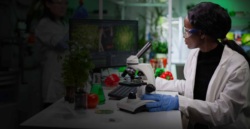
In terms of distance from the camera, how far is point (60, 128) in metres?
1.35

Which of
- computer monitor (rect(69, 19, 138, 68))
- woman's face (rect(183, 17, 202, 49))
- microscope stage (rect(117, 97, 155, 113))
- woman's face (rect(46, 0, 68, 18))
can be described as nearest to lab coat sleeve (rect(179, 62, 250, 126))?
microscope stage (rect(117, 97, 155, 113))

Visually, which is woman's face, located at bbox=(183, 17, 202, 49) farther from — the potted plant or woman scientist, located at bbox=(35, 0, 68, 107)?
woman scientist, located at bbox=(35, 0, 68, 107)

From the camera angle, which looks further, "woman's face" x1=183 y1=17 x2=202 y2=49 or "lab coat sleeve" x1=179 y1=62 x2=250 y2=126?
"woman's face" x1=183 y1=17 x2=202 y2=49

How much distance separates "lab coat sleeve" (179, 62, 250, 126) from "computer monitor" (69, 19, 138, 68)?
82 centimetres

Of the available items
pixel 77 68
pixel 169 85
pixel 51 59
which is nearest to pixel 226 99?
pixel 169 85

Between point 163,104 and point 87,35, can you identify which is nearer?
point 163,104

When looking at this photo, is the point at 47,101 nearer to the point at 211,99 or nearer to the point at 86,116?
the point at 86,116

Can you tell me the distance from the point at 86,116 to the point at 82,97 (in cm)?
12

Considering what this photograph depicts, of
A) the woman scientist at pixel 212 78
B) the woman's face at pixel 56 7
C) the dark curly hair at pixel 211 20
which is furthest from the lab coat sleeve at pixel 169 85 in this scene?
the woman's face at pixel 56 7

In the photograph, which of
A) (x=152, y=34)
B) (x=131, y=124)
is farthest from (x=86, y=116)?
(x=152, y=34)

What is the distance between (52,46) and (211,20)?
159 centimetres

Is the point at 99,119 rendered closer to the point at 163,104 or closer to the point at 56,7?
the point at 163,104

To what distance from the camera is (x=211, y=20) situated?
1.75 m

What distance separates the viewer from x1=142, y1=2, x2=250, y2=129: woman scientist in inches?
63.1
